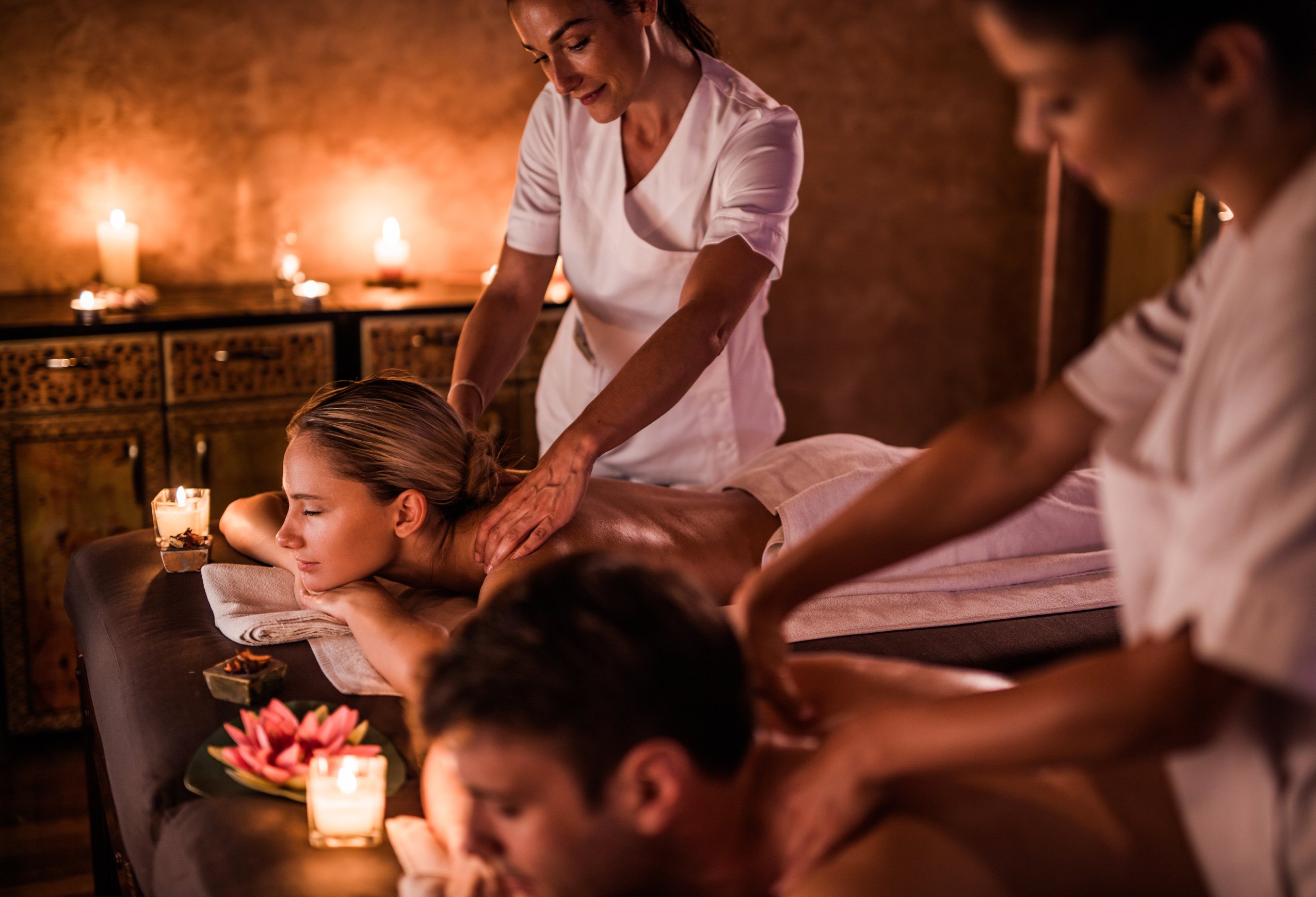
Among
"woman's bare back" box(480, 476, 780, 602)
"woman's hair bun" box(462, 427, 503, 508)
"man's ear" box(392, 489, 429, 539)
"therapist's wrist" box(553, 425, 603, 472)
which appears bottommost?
"woman's bare back" box(480, 476, 780, 602)

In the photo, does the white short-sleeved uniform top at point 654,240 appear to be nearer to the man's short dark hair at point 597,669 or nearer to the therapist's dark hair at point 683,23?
the therapist's dark hair at point 683,23

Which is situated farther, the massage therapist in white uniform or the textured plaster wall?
the textured plaster wall

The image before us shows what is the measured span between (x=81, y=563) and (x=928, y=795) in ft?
5.43

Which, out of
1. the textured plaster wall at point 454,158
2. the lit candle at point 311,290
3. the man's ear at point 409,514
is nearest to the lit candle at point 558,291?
the textured plaster wall at point 454,158

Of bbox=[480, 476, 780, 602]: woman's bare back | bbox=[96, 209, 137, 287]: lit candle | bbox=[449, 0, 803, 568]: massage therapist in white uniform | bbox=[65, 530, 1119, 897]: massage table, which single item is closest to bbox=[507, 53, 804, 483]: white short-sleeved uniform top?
bbox=[449, 0, 803, 568]: massage therapist in white uniform

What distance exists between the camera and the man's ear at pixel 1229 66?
28.5 inches

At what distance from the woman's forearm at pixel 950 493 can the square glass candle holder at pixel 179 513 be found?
1265 mm

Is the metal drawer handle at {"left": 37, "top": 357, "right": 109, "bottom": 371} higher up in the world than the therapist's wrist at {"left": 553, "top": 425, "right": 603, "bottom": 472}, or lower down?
higher up

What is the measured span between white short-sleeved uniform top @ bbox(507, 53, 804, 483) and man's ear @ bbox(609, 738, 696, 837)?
131cm

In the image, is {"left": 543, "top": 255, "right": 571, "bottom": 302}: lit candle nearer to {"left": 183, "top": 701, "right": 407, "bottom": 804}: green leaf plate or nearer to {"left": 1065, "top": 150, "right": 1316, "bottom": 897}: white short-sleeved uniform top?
{"left": 183, "top": 701, "right": 407, "bottom": 804}: green leaf plate

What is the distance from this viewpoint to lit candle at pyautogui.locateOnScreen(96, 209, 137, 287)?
3.35 meters

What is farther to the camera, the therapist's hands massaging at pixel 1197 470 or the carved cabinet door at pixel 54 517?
the carved cabinet door at pixel 54 517

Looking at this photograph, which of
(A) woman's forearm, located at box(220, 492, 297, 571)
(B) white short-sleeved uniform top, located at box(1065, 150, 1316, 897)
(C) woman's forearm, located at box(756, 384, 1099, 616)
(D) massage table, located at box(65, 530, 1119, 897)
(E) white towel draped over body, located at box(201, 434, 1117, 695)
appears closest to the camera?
(B) white short-sleeved uniform top, located at box(1065, 150, 1316, 897)

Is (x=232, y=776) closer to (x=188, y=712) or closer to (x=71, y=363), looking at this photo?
(x=188, y=712)
